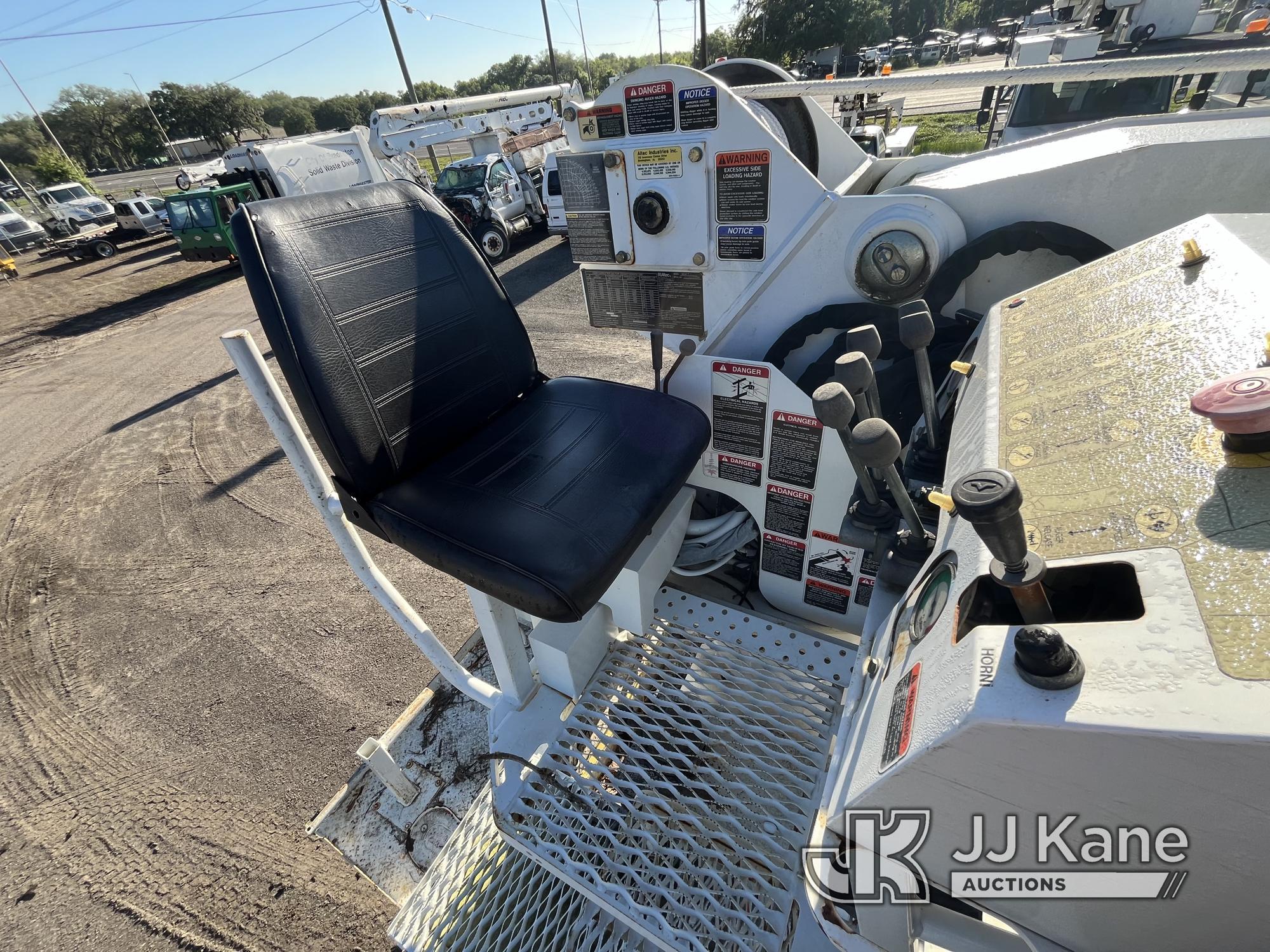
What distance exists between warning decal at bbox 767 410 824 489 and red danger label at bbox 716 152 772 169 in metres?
0.60

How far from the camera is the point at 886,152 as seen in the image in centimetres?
598

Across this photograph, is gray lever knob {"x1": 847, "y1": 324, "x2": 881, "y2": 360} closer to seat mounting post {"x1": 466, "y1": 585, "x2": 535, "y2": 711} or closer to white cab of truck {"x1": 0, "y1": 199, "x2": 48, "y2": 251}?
seat mounting post {"x1": 466, "y1": 585, "x2": 535, "y2": 711}

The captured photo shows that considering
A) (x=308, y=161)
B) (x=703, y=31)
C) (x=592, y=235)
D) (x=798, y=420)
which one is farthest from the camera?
(x=703, y=31)

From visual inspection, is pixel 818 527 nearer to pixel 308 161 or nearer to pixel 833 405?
pixel 833 405

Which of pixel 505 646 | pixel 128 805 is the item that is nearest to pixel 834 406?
pixel 505 646

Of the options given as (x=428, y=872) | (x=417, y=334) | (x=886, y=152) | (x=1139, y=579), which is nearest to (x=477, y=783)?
(x=428, y=872)

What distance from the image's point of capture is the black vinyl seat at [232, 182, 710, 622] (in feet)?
3.29

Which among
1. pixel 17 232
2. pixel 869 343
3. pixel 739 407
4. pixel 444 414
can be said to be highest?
pixel 869 343

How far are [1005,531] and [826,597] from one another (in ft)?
3.64

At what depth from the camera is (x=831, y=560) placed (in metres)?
1.45

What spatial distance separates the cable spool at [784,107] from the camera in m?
1.84

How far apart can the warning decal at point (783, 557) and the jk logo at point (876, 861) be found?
879 mm

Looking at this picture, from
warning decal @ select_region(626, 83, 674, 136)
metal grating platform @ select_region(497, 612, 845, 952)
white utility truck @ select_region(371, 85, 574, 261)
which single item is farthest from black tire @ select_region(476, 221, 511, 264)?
metal grating platform @ select_region(497, 612, 845, 952)

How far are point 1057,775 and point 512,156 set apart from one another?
37.5 feet
